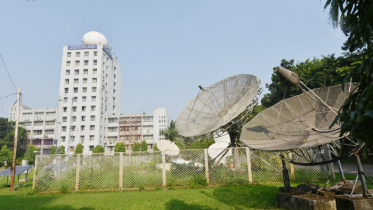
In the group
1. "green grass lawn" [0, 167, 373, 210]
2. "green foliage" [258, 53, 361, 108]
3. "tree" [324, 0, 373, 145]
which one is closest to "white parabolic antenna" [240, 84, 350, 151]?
"green grass lawn" [0, 167, 373, 210]

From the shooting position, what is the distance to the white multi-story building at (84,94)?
65750mm

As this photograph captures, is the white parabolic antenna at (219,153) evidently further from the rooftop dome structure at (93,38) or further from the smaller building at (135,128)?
the rooftop dome structure at (93,38)

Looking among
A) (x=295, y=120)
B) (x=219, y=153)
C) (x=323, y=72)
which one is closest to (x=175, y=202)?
(x=295, y=120)

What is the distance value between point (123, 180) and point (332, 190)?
374 inches

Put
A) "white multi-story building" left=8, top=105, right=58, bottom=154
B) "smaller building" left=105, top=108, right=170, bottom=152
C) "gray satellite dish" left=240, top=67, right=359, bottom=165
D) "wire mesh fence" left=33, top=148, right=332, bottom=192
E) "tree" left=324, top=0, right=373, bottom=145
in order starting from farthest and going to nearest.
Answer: "smaller building" left=105, top=108, right=170, bottom=152
"white multi-story building" left=8, top=105, right=58, bottom=154
"wire mesh fence" left=33, top=148, right=332, bottom=192
"gray satellite dish" left=240, top=67, right=359, bottom=165
"tree" left=324, top=0, right=373, bottom=145

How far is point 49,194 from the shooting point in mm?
11594

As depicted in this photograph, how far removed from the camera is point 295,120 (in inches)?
319

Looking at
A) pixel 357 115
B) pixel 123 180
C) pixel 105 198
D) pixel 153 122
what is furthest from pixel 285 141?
pixel 153 122

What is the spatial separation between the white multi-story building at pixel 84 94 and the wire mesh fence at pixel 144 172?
186ft

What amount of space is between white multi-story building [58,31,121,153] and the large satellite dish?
185ft

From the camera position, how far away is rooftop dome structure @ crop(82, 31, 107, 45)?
7350 centimetres

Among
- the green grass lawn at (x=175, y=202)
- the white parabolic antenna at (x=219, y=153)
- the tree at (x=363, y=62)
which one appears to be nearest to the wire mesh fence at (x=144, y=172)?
the white parabolic antenna at (x=219, y=153)

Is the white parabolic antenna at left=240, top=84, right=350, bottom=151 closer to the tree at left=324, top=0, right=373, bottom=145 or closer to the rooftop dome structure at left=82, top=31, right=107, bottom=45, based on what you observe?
the tree at left=324, top=0, right=373, bottom=145

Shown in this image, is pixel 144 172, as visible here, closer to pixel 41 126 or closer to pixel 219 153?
pixel 219 153
